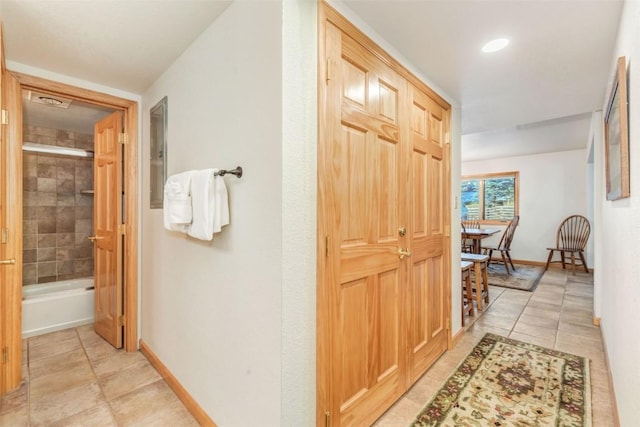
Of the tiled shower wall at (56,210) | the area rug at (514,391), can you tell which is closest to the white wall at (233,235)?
the area rug at (514,391)

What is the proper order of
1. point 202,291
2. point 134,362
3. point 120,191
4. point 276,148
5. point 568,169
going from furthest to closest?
1. point 568,169
2. point 120,191
3. point 134,362
4. point 202,291
5. point 276,148

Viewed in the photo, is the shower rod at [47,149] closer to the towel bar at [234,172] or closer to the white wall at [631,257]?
the towel bar at [234,172]

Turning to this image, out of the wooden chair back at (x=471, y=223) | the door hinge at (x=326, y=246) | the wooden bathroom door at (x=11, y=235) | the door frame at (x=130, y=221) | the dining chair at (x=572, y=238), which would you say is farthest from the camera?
the wooden chair back at (x=471, y=223)

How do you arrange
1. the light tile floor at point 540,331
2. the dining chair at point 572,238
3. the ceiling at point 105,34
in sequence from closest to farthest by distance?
1. the ceiling at point 105,34
2. the light tile floor at point 540,331
3. the dining chair at point 572,238

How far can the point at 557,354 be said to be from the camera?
2.37m

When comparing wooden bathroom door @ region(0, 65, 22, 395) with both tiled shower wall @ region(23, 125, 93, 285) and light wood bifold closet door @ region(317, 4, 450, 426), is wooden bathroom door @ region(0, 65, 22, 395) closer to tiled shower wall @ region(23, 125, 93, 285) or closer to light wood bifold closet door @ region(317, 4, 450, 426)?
tiled shower wall @ region(23, 125, 93, 285)

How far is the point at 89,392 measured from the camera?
189 cm

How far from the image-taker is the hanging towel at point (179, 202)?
1451mm

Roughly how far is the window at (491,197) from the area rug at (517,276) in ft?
4.04

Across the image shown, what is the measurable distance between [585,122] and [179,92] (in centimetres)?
491

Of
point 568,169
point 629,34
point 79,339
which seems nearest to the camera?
point 629,34

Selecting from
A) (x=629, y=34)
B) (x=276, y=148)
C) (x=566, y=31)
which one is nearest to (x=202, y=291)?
(x=276, y=148)

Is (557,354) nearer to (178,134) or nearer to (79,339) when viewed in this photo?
(178,134)

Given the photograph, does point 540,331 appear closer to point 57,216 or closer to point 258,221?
point 258,221
